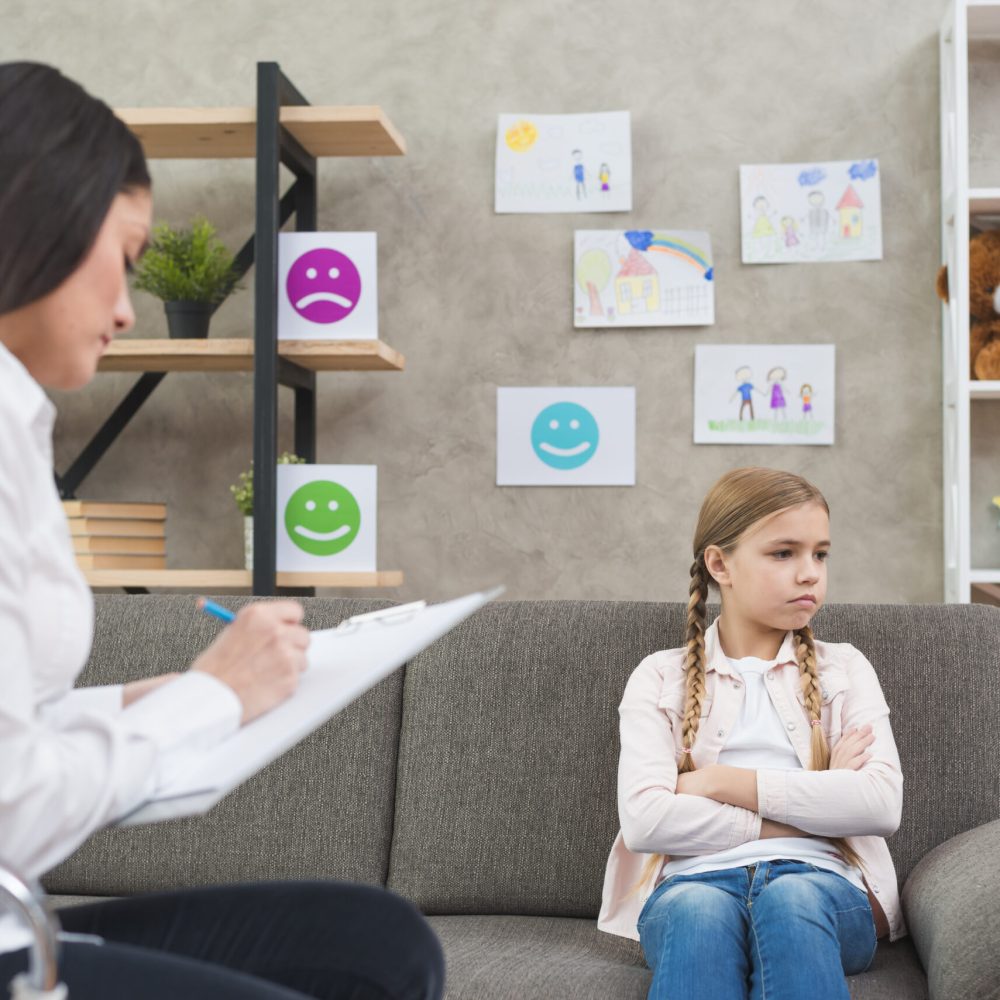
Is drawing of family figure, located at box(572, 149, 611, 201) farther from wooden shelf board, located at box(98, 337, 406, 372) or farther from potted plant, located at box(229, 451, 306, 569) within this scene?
potted plant, located at box(229, 451, 306, 569)

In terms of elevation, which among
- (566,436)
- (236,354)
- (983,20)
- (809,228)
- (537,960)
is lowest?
(537,960)

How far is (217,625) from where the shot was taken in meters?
1.95

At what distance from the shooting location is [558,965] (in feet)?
4.92

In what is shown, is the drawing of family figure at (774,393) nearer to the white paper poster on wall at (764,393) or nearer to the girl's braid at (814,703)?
the white paper poster on wall at (764,393)

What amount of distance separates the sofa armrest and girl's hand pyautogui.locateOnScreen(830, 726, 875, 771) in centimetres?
16

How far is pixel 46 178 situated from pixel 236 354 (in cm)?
183

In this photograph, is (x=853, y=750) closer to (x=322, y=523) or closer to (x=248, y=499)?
(x=322, y=523)

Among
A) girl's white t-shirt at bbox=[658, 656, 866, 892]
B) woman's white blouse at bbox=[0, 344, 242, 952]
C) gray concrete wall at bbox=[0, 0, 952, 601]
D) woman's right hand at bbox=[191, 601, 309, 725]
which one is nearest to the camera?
woman's white blouse at bbox=[0, 344, 242, 952]

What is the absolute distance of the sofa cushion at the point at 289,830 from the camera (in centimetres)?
179

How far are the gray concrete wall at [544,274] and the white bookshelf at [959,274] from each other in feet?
0.20

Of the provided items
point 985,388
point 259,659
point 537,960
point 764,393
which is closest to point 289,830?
point 537,960

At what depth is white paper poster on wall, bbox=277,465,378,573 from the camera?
2.61 m

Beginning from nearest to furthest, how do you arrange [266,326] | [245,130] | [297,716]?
[297,716] < [266,326] < [245,130]

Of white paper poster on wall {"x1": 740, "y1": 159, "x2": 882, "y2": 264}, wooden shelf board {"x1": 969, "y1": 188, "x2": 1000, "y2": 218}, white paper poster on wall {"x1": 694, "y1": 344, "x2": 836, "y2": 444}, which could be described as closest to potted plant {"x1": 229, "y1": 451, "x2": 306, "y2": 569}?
white paper poster on wall {"x1": 694, "y1": 344, "x2": 836, "y2": 444}
